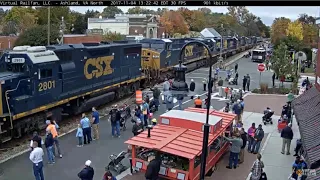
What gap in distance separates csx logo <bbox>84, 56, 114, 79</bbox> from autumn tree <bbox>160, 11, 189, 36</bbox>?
57577mm

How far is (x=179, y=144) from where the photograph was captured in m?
12.3

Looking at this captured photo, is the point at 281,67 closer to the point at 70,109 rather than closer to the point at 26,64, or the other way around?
the point at 70,109

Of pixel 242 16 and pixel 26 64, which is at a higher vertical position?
pixel 242 16

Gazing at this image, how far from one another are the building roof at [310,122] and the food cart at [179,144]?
2.86 meters

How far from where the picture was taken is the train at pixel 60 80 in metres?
17.4

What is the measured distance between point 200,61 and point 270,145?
3244cm

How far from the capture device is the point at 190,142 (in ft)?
40.8

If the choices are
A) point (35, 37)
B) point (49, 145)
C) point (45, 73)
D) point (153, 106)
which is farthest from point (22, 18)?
point (49, 145)

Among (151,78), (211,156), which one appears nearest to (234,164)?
(211,156)

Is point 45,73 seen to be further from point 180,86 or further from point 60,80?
point 180,86

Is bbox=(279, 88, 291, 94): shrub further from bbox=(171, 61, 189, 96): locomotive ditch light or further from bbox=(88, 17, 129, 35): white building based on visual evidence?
bbox=(88, 17, 129, 35): white building

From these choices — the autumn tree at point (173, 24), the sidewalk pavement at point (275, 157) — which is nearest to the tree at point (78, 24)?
the autumn tree at point (173, 24)

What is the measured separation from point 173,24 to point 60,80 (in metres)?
65.7

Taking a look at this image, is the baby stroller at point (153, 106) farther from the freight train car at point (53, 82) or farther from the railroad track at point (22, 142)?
the freight train car at point (53, 82)
